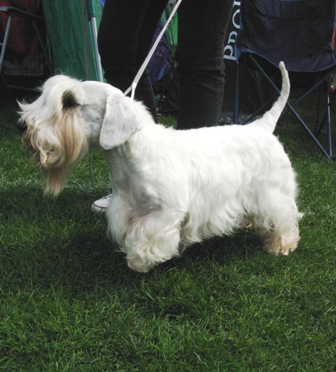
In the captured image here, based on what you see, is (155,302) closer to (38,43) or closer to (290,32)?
(290,32)

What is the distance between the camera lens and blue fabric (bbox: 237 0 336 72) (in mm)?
4641

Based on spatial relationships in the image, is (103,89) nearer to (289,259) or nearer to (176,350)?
(176,350)

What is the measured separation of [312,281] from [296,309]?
0.27 metres

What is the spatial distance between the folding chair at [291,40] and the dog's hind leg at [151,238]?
274cm

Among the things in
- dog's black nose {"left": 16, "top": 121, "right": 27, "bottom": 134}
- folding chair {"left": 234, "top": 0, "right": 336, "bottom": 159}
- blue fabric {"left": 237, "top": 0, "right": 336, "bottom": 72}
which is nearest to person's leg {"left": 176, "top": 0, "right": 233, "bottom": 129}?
dog's black nose {"left": 16, "top": 121, "right": 27, "bottom": 134}

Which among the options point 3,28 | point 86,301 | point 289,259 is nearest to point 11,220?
point 86,301

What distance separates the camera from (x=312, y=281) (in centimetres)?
221

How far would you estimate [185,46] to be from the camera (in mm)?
2521

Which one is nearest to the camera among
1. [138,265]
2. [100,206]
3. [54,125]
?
[54,125]

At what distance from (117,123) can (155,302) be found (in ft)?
2.55

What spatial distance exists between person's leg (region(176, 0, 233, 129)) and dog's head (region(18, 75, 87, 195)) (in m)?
0.85

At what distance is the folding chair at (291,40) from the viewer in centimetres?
461

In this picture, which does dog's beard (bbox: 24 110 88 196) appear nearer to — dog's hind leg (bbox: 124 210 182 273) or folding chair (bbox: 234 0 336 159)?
dog's hind leg (bbox: 124 210 182 273)

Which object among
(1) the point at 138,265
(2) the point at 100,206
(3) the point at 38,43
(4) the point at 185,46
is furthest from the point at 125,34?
(3) the point at 38,43
